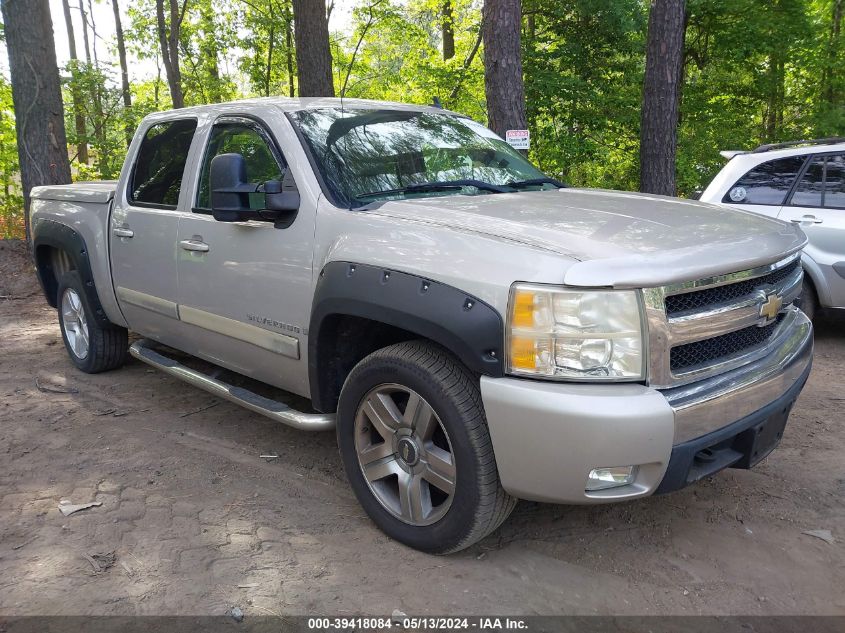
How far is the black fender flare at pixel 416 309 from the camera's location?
7.84 ft

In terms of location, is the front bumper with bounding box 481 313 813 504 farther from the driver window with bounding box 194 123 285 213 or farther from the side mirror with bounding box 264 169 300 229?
the driver window with bounding box 194 123 285 213

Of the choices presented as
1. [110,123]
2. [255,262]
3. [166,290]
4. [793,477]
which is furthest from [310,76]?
[110,123]

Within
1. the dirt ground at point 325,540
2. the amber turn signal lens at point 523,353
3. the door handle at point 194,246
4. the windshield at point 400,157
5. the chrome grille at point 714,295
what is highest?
the windshield at point 400,157

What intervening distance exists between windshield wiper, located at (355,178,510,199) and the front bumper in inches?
50.5

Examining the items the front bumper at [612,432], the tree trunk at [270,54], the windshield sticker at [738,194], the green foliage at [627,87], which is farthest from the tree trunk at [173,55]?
the front bumper at [612,432]

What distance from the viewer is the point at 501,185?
12.2 ft

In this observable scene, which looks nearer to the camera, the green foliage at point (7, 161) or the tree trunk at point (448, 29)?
the green foliage at point (7, 161)

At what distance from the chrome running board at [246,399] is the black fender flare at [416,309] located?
0.35m

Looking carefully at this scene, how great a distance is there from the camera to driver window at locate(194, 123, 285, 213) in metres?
3.51

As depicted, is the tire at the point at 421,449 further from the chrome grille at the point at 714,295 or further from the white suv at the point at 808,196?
the white suv at the point at 808,196

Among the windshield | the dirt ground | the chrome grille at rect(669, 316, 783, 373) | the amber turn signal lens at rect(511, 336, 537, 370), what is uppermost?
the windshield

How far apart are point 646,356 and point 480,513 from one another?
858mm

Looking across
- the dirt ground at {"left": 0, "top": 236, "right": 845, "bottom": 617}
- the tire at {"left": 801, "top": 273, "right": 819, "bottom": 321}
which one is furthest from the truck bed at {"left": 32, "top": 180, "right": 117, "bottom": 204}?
the tire at {"left": 801, "top": 273, "right": 819, "bottom": 321}

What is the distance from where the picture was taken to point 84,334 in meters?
5.42
